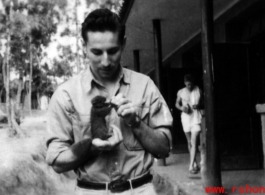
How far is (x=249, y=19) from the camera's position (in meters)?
7.44

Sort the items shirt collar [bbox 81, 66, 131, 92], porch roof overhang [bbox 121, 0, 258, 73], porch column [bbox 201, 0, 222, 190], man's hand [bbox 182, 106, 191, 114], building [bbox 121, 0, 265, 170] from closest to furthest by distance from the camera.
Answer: shirt collar [bbox 81, 66, 131, 92] → porch column [bbox 201, 0, 222, 190] → building [bbox 121, 0, 265, 170] → man's hand [bbox 182, 106, 191, 114] → porch roof overhang [bbox 121, 0, 258, 73]

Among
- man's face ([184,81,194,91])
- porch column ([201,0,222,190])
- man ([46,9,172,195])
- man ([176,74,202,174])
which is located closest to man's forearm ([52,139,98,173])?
man ([46,9,172,195])

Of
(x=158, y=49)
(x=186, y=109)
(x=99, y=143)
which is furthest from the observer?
(x=158, y=49)

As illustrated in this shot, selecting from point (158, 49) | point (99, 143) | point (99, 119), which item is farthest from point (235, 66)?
point (99, 143)

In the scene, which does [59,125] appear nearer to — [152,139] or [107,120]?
[107,120]

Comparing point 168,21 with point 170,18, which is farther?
point 168,21

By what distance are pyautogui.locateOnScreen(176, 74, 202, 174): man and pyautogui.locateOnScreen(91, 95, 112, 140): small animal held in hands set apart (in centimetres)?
509

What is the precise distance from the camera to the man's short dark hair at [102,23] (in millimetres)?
1865

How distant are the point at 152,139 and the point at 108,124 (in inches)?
9.7

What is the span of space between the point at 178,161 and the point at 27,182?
141 inches

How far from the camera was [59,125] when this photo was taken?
1.88m

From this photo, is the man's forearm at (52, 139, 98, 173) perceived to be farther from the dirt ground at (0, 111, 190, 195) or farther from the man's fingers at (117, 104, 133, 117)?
the dirt ground at (0, 111, 190, 195)

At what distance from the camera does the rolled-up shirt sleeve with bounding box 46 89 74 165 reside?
1858 millimetres

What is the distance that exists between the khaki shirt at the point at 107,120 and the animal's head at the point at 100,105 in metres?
0.12
